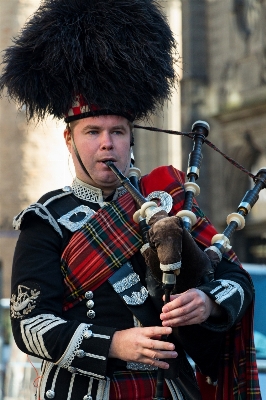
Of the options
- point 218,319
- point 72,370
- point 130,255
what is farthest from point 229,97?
point 72,370

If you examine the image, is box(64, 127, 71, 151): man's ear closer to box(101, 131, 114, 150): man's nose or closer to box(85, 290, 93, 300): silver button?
box(101, 131, 114, 150): man's nose

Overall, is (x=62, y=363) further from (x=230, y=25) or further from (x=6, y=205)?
(x=6, y=205)

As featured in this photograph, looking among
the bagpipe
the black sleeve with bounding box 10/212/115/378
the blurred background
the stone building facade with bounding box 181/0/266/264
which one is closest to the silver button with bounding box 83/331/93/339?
the black sleeve with bounding box 10/212/115/378

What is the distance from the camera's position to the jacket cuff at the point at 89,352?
3488 millimetres

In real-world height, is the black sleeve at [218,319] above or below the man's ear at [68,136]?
below

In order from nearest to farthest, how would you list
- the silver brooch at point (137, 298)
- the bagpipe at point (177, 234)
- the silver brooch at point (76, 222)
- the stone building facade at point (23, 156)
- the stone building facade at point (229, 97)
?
the bagpipe at point (177, 234) → the silver brooch at point (137, 298) → the silver brooch at point (76, 222) → the stone building facade at point (229, 97) → the stone building facade at point (23, 156)

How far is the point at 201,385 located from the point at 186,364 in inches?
8.8

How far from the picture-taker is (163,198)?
12.5 ft

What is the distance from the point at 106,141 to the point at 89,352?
29.4 inches

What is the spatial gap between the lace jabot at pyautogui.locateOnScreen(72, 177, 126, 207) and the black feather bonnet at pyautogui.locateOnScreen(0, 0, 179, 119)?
271 mm

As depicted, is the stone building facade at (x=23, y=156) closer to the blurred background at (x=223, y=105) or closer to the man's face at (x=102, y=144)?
the blurred background at (x=223, y=105)

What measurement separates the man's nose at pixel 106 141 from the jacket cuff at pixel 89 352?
65cm

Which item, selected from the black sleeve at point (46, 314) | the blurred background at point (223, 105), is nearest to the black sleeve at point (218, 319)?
the black sleeve at point (46, 314)

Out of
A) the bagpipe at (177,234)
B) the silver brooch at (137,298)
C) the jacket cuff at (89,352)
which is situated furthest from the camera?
the silver brooch at (137,298)
